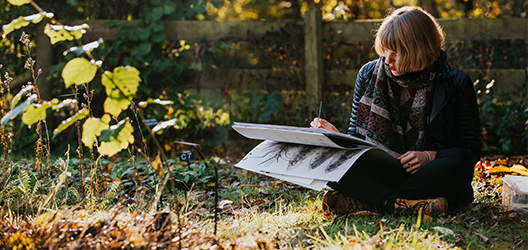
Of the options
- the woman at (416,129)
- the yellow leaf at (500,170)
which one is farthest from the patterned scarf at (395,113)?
the yellow leaf at (500,170)

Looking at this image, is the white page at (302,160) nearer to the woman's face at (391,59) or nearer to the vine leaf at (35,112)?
the woman's face at (391,59)

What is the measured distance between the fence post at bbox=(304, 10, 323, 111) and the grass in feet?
5.83

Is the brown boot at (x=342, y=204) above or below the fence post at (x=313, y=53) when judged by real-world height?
below

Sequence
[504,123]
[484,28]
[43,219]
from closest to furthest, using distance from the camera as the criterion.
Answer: [43,219] < [504,123] < [484,28]

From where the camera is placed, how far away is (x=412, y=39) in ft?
6.61

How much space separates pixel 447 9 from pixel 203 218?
9652 millimetres

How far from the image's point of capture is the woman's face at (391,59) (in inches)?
82.0

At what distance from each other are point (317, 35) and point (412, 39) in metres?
2.30

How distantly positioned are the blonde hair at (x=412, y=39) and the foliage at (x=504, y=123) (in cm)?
227

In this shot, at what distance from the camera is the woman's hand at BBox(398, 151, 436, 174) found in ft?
6.61

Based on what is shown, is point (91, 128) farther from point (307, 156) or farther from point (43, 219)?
point (307, 156)

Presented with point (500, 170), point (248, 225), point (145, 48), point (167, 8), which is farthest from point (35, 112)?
point (167, 8)

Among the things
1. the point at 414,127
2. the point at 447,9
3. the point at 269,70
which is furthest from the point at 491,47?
the point at 447,9

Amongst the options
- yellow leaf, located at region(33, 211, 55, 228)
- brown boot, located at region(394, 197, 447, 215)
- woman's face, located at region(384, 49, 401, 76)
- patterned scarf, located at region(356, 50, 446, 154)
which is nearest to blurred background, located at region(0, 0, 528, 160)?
patterned scarf, located at region(356, 50, 446, 154)
